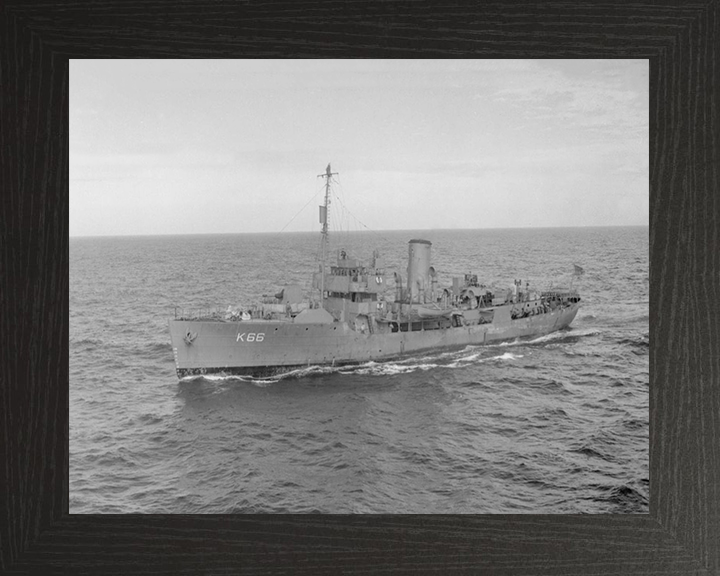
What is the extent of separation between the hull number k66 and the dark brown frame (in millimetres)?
1006

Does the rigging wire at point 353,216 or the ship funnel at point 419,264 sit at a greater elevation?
the rigging wire at point 353,216

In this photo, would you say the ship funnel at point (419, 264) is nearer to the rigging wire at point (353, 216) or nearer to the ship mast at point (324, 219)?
the rigging wire at point (353, 216)

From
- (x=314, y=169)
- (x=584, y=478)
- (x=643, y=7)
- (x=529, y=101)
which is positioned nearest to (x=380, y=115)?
(x=314, y=169)

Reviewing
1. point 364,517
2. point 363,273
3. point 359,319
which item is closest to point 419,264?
point 363,273

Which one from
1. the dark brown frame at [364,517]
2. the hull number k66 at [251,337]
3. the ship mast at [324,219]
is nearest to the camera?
the dark brown frame at [364,517]

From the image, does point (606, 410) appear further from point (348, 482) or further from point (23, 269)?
point (23, 269)

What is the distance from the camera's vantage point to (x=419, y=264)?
10.4 ft

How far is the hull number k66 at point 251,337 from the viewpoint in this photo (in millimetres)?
→ 3498

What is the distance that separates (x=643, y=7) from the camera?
8.68 ft

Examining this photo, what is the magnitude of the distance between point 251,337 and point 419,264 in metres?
0.95

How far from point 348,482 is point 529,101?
1.75 metres

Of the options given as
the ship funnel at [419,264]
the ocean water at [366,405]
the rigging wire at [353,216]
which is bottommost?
the ocean water at [366,405]

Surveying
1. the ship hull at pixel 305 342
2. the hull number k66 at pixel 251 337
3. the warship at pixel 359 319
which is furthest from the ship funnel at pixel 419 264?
the hull number k66 at pixel 251 337

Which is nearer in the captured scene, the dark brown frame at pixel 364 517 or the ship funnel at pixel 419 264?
the dark brown frame at pixel 364 517
